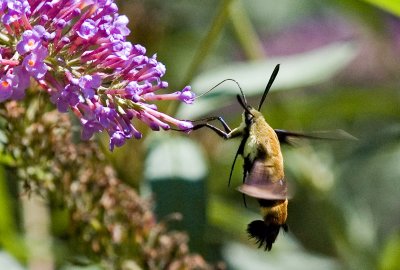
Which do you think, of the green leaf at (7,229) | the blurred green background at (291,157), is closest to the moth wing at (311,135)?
the blurred green background at (291,157)

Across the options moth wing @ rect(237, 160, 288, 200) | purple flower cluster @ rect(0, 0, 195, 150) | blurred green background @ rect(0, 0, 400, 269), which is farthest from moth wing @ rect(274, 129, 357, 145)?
purple flower cluster @ rect(0, 0, 195, 150)

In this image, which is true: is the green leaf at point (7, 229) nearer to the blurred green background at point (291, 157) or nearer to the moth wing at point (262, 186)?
the blurred green background at point (291, 157)

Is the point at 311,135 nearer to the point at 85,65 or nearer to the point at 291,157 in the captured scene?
the point at 85,65

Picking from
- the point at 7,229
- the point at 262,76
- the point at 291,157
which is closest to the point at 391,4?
the point at 262,76

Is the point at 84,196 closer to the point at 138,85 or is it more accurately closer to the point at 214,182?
the point at 138,85

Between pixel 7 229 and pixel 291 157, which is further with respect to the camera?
pixel 291 157

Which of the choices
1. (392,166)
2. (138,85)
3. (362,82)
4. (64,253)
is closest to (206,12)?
(362,82)

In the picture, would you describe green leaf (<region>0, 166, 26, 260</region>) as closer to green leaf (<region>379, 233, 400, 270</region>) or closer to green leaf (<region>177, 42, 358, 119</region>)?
green leaf (<region>177, 42, 358, 119</region>)
